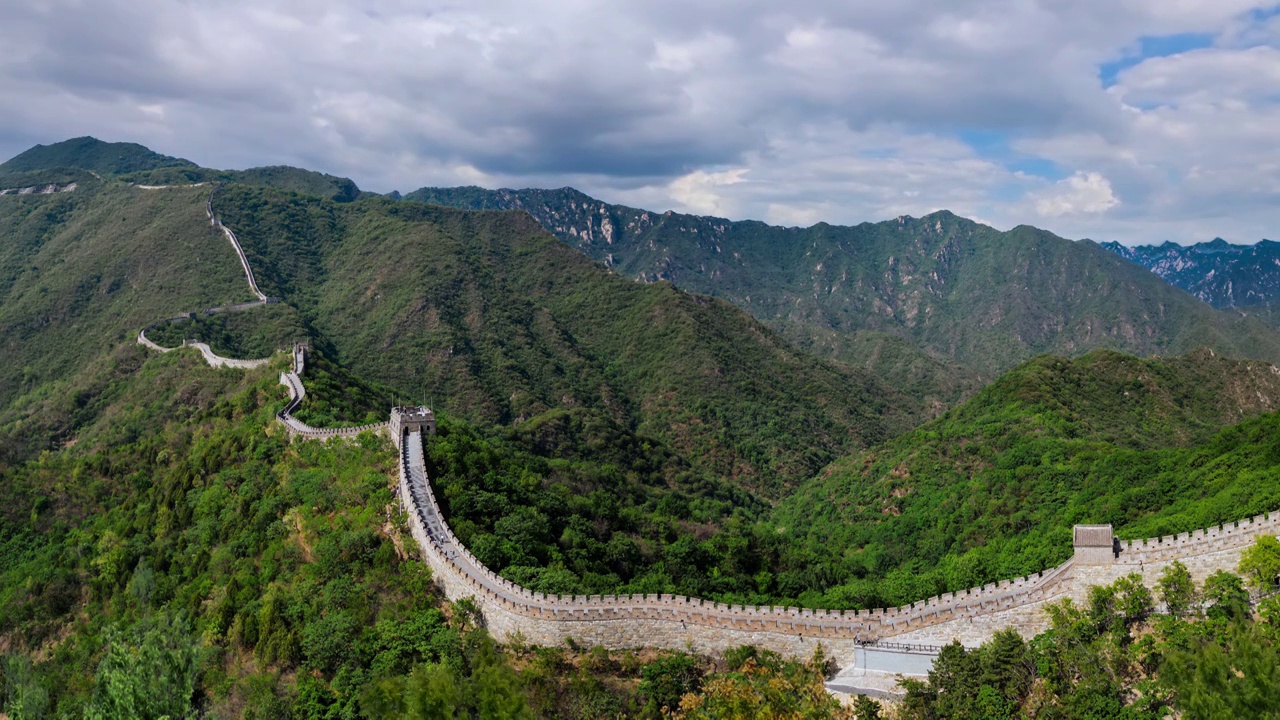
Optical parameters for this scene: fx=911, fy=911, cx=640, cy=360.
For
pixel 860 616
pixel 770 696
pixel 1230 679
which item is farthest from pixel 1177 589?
pixel 770 696

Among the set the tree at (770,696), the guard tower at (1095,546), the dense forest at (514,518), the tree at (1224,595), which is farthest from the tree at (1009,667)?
the tree at (1224,595)

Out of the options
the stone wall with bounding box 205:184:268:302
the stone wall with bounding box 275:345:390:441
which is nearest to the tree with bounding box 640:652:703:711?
the stone wall with bounding box 275:345:390:441

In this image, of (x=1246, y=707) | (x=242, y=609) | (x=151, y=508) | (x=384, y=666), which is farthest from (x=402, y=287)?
(x=1246, y=707)

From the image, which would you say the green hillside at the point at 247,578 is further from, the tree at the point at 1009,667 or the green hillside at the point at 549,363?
the green hillside at the point at 549,363

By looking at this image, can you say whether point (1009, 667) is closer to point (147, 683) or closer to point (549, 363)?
point (147, 683)

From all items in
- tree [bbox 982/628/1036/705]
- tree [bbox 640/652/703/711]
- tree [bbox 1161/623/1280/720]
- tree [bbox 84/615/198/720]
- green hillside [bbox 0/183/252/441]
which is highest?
green hillside [bbox 0/183/252/441]

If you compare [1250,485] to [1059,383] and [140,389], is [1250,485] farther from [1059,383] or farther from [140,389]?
[140,389]

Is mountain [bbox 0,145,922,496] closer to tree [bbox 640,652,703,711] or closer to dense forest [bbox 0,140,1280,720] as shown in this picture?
dense forest [bbox 0,140,1280,720]
